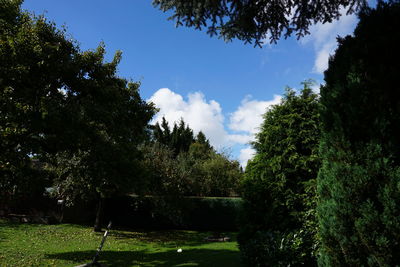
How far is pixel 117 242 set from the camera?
46.9 feet

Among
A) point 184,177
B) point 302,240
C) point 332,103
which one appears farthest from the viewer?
point 184,177

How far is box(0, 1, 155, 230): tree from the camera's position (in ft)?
28.7

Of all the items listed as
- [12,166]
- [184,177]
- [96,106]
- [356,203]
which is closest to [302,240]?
[356,203]

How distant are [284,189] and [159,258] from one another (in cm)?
669

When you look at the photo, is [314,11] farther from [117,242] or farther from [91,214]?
[91,214]

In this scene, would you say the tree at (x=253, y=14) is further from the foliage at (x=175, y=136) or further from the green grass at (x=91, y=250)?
the foliage at (x=175, y=136)

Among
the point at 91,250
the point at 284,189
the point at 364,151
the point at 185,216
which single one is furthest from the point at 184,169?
the point at 364,151

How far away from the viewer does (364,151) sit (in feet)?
11.9

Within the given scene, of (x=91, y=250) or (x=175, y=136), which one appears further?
(x=175, y=136)

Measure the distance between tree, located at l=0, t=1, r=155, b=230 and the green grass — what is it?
8.98ft

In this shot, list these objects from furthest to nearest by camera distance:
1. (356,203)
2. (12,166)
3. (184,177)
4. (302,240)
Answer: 1. (184,177)
2. (12,166)
3. (302,240)
4. (356,203)

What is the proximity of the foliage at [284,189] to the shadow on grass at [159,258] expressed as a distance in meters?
2.92

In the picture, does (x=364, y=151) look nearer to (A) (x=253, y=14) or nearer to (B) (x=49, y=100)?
(A) (x=253, y=14)

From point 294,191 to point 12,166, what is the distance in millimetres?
8591
